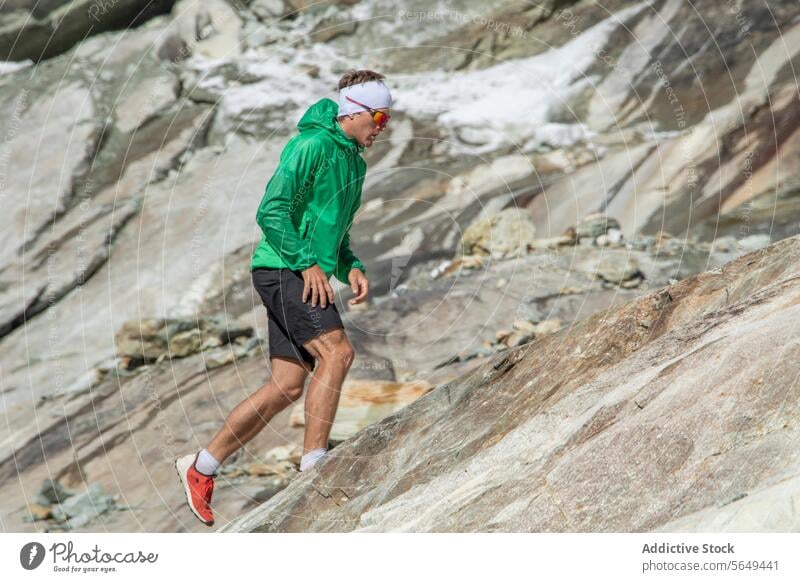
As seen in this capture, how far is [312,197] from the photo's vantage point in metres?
7.95

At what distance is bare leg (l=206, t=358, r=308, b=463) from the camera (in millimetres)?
8062

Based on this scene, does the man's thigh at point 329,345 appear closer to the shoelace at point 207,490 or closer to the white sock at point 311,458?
the white sock at point 311,458

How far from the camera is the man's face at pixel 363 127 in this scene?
8.13m

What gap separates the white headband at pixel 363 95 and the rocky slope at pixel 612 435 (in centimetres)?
196

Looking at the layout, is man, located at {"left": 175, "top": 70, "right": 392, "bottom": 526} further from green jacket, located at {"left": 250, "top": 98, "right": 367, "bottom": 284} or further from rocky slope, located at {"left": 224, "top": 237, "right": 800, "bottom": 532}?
rocky slope, located at {"left": 224, "top": 237, "right": 800, "bottom": 532}

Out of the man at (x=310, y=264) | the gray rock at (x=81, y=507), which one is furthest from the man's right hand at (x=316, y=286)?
the gray rock at (x=81, y=507)

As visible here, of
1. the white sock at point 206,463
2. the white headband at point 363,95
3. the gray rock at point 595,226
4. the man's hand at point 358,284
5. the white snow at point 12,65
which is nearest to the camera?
the man's hand at point 358,284

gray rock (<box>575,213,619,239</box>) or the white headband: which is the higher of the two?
the white headband

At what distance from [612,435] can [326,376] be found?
6.31 ft

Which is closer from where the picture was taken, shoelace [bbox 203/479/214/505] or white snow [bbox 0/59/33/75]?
shoelace [bbox 203/479/214/505]

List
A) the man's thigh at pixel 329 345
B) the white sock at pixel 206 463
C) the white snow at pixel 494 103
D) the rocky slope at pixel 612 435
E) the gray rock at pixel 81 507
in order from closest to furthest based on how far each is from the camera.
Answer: the rocky slope at pixel 612 435, the man's thigh at pixel 329 345, the white sock at pixel 206 463, the gray rock at pixel 81 507, the white snow at pixel 494 103
